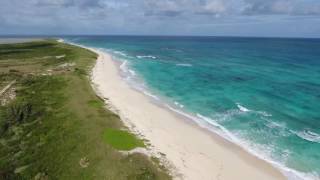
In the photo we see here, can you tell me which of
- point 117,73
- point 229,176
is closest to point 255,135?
point 229,176

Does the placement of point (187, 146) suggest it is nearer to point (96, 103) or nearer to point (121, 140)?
point (121, 140)

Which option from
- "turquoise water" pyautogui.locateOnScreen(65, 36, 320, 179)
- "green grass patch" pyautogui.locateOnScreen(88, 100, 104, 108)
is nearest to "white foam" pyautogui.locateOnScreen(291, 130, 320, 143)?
"turquoise water" pyautogui.locateOnScreen(65, 36, 320, 179)

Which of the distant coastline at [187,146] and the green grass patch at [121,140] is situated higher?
the green grass patch at [121,140]

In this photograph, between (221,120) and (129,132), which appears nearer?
(129,132)

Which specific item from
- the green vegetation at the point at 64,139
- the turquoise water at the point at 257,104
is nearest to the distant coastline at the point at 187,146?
the turquoise water at the point at 257,104

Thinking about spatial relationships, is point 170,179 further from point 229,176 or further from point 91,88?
point 91,88

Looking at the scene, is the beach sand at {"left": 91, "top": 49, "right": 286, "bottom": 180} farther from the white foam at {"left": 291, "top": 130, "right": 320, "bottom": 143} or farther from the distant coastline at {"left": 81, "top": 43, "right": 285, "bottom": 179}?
the white foam at {"left": 291, "top": 130, "right": 320, "bottom": 143}

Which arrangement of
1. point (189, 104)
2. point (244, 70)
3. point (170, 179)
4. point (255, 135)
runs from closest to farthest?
point (170, 179) → point (255, 135) → point (189, 104) → point (244, 70)

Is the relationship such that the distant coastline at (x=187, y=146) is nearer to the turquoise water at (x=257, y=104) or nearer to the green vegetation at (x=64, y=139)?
the turquoise water at (x=257, y=104)
